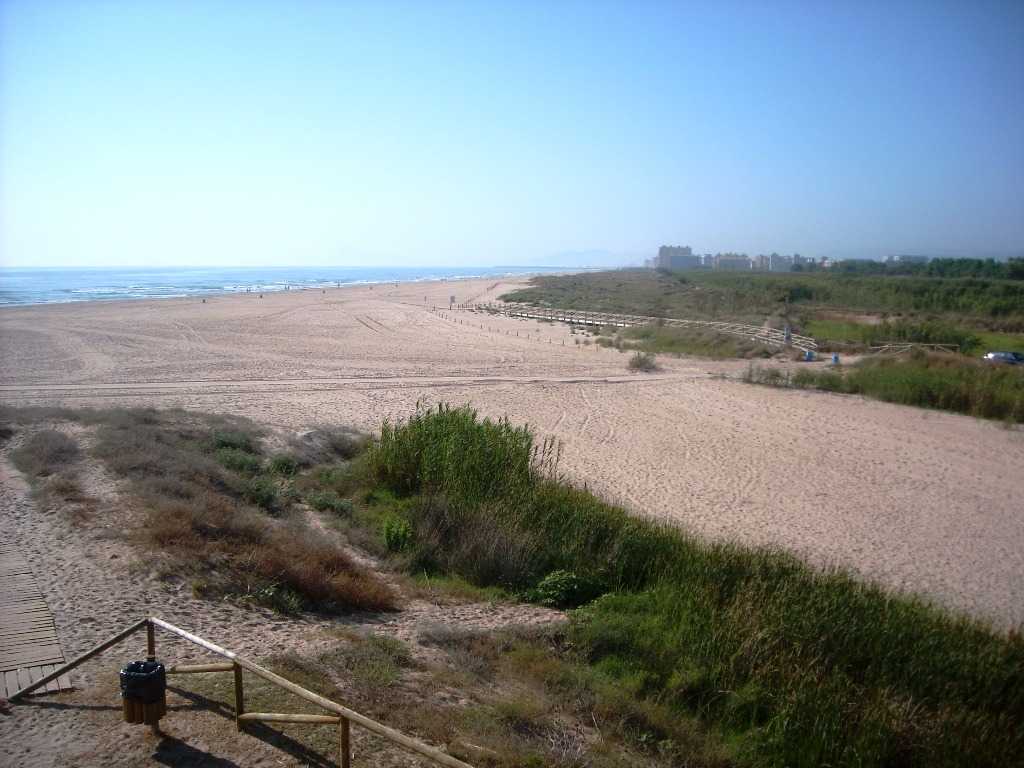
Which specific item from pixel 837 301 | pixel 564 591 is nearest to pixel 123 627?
pixel 564 591

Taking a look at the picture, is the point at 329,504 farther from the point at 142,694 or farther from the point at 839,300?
the point at 839,300

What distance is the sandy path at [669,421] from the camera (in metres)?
12.5

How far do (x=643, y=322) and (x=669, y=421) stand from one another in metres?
26.5

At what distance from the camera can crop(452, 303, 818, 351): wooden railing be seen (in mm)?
38719

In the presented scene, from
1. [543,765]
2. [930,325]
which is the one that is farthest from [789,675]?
[930,325]

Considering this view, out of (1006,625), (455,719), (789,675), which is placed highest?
(455,719)

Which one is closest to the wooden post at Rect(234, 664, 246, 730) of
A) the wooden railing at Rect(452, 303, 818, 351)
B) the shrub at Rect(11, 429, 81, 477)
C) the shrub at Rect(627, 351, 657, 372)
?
the shrub at Rect(11, 429, 81, 477)

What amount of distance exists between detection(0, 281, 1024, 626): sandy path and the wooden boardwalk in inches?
359

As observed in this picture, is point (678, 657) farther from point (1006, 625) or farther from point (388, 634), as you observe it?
point (1006, 625)

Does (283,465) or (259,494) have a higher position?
(259,494)

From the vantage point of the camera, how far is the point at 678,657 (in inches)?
271

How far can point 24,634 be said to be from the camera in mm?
5652

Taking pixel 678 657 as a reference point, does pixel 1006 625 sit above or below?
below

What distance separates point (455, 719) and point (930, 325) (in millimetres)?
40879
